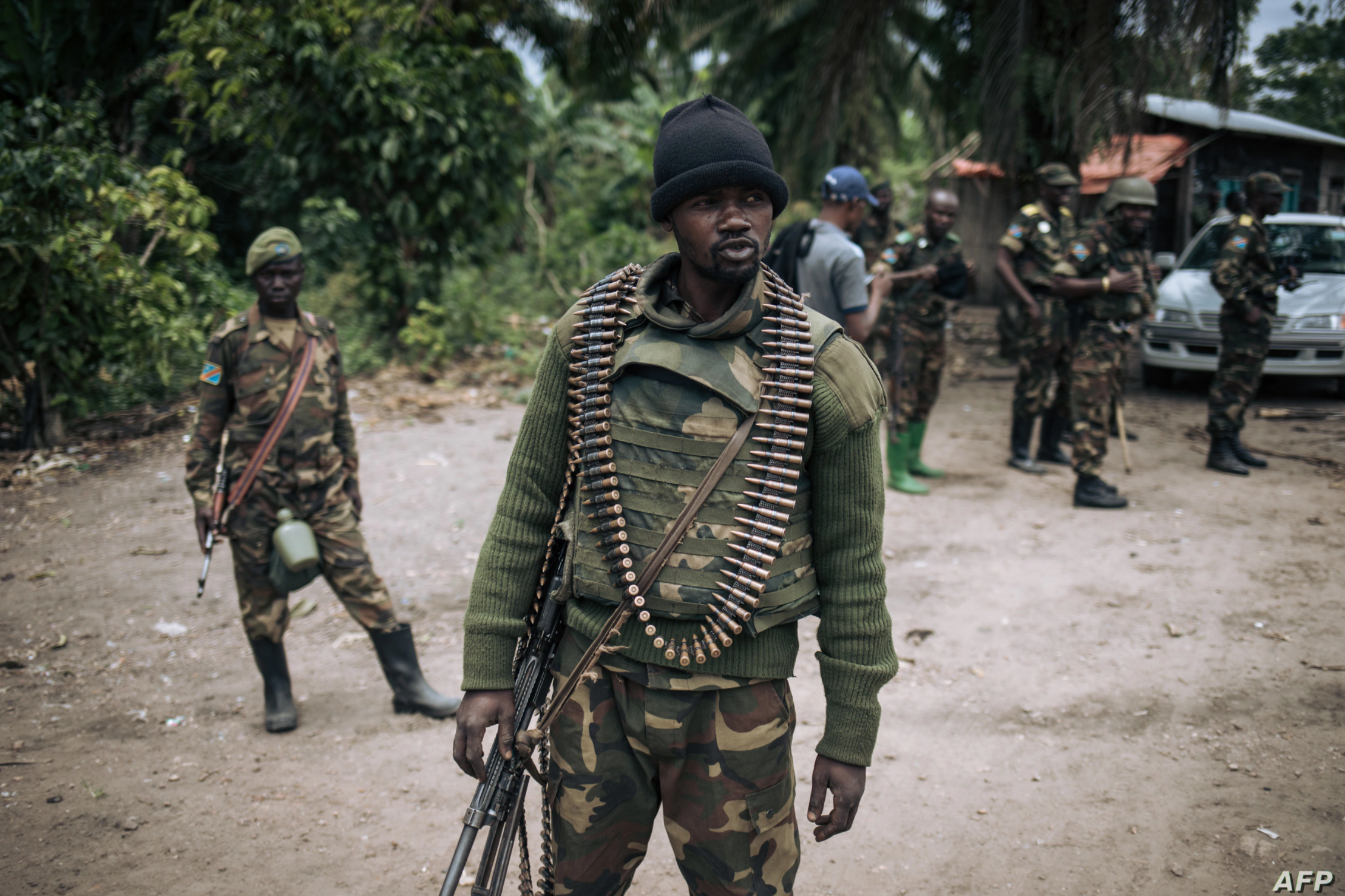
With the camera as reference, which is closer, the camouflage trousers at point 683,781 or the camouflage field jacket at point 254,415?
the camouflage trousers at point 683,781

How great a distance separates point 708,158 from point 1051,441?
686cm

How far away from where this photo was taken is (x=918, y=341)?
7270 mm

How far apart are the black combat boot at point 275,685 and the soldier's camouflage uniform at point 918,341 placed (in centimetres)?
467

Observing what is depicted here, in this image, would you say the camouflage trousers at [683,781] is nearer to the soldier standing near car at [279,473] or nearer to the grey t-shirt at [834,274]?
the soldier standing near car at [279,473]

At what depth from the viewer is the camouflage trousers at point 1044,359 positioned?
290 inches

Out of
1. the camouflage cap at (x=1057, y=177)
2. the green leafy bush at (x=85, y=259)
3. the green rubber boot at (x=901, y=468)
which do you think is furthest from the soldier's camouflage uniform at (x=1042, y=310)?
the green leafy bush at (x=85, y=259)

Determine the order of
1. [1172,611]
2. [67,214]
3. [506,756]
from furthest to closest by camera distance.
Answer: [67,214]
[1172,611]
[506,756]

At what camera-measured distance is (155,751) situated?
12.9 ft

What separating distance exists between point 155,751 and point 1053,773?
3.67 m

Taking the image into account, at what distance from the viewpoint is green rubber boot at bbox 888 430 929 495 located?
7.00 meters

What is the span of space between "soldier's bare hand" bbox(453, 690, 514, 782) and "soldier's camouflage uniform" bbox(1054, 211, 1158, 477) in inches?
215

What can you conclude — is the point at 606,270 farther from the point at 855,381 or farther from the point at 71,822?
the point at 855,381

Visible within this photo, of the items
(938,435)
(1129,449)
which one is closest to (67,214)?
(938,435)

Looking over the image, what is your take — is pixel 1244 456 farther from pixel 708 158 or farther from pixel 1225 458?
pixel 708 158
